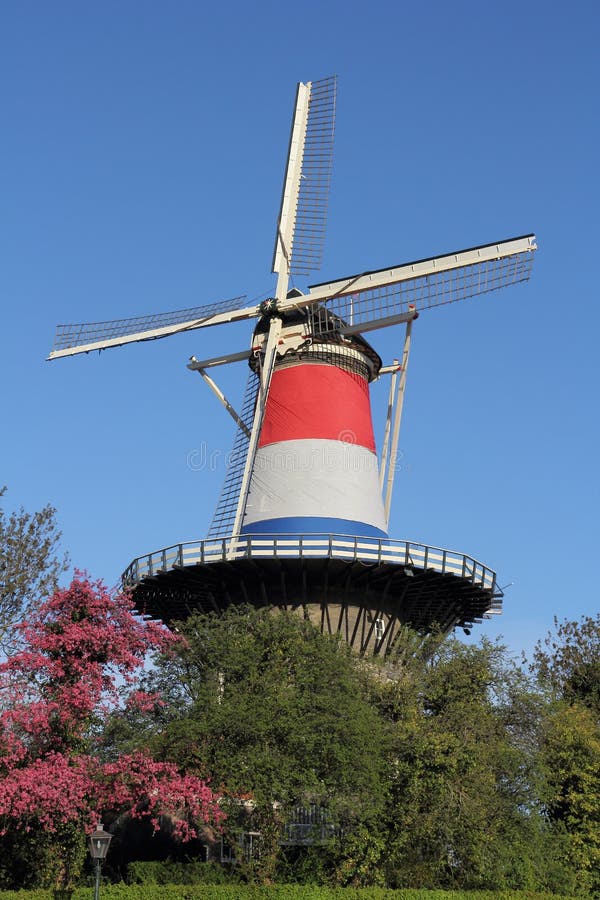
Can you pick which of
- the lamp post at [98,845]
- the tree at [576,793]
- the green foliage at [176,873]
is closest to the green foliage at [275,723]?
the green foliage at [176,873]

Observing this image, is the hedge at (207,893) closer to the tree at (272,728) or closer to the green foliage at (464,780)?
the tree at (272,728)

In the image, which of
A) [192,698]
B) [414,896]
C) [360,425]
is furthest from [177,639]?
[360,425]

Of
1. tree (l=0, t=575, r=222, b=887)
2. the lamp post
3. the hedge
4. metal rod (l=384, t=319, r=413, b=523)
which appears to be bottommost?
the hedge

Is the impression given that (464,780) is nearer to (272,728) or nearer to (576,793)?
(272,728)

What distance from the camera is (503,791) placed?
2595 cm

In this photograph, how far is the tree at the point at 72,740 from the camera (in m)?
21.0

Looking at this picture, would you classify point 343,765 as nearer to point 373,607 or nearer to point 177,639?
point 177,639

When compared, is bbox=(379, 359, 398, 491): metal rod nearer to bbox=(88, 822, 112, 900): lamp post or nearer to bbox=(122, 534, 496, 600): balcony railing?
bbox=(122, 534, 496, 600): balcony railing

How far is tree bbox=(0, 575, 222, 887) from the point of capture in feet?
68.8

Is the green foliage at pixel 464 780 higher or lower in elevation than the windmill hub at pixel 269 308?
lower

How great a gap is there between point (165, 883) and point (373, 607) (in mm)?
11181

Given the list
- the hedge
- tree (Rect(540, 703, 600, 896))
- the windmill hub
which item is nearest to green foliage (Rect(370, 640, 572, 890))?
tree (Rect(540, 703, 600, 896))

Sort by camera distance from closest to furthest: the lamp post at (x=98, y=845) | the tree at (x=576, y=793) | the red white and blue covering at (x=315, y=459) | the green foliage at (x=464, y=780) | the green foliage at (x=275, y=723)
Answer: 1. the lamp post at (x=98, y=845)
2. the green foliage at (x=275, y=723)
3. the green foliage at (x=464, y=780)
4. the tree at (x=576, y=793)
5. the red white and blue covering at (x=315, y=459)

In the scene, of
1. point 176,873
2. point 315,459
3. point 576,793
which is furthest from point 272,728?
point 315,459
